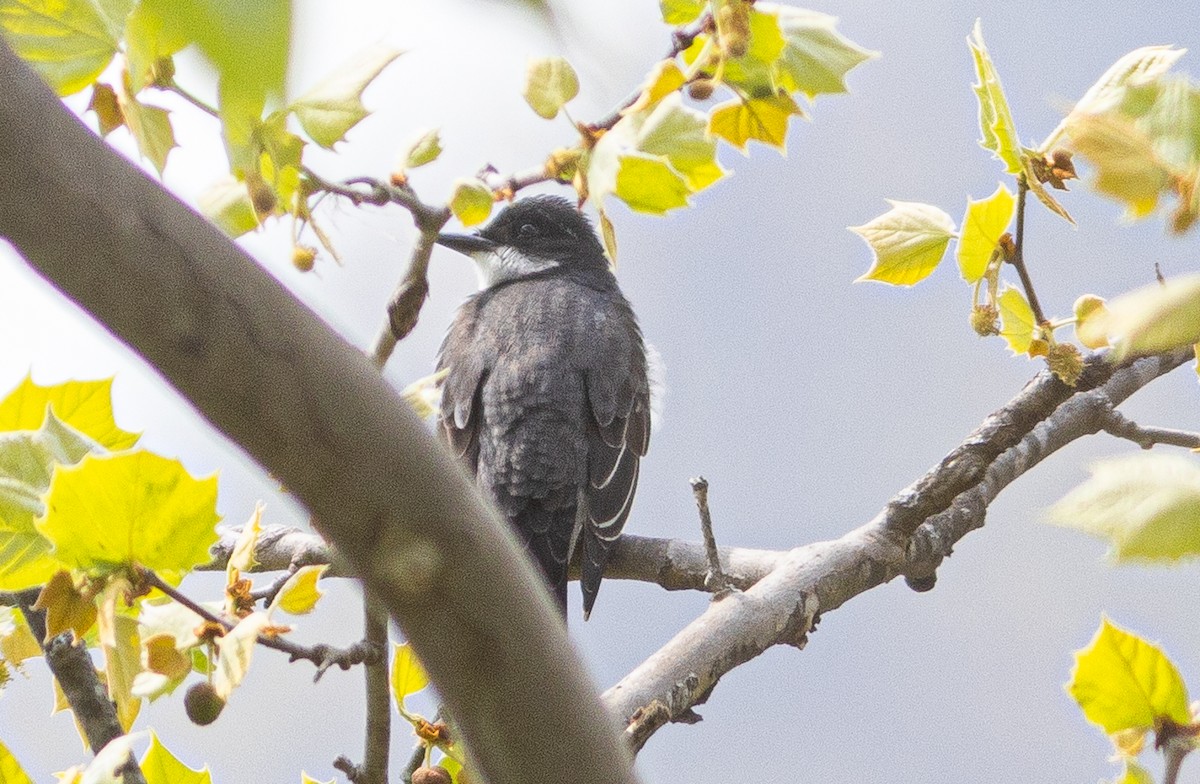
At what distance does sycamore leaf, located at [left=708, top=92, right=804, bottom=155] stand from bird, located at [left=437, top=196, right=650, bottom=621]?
70.5 inches

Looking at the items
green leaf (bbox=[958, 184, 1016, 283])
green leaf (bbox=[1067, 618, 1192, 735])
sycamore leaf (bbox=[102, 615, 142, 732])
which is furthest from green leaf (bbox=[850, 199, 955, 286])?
sycamore leaf (bbox=[102, 615, 142, 732])

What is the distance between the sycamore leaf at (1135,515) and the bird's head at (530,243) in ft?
12.9

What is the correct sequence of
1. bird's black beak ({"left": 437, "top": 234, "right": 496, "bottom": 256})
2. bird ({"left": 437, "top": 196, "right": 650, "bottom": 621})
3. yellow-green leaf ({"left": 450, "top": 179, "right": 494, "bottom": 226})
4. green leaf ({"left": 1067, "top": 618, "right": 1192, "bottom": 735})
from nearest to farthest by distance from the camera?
green leaf ({"left": 1067, "top": 618, "right": 1192, "bottom": 735}) < yellow-green leaf ({"left": 450, "top": 179, "right": 494, "bottom": 226}) < bird ({"left": 437, "top": 196, "right": 650, "bottom": 621}) < bird's black beak ({"left": 437, "top": 234, "right": 496, "bottom": 256})

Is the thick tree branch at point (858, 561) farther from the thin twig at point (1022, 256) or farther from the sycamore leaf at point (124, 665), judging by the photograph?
the sycamore leaf at point (124, 665)

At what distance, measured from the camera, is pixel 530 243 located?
15.6 ft

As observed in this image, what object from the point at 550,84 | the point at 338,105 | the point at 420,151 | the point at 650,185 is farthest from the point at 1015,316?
the point at 338,105

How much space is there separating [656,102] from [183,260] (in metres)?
0.84

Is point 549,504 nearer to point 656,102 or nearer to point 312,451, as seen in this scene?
point 656,102

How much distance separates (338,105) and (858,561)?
62.2 inches

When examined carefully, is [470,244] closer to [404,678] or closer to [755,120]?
[404,678]

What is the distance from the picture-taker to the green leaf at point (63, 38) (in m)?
1.34

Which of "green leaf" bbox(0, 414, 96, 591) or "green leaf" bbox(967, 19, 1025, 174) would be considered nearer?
"green leaf" bbox(0, 414, 96, 591)

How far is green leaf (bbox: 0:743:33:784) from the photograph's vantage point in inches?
62.1

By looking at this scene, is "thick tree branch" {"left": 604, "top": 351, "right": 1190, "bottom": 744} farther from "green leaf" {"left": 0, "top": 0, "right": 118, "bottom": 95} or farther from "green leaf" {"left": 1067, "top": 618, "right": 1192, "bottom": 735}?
"green leaf" {"left": 0, "top": 0, "right": 118, "bottom": 95}
